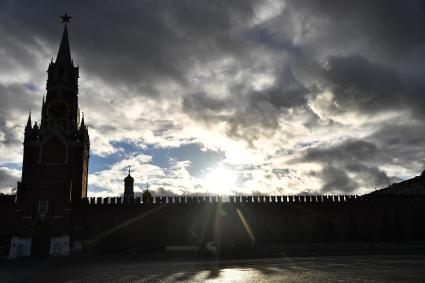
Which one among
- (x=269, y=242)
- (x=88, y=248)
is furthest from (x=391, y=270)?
(x=88, y=248)

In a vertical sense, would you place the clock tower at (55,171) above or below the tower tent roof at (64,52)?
below

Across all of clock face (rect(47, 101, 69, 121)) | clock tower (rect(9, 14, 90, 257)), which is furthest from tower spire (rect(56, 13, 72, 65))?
clock face (rect(47, 101, 69, 121))

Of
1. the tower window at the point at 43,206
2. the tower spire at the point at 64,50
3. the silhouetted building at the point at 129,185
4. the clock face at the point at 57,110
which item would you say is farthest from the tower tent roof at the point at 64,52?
the tower window at the point at 43,206

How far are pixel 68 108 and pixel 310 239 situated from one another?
26501 millimetres

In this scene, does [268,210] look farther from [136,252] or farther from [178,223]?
[136,252]

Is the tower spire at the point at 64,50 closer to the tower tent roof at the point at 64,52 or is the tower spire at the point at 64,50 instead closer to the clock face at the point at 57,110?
the tower tent roof at the point at 64,52

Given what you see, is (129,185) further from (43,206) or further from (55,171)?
(43,206)

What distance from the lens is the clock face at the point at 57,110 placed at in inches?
1596

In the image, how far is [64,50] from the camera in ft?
145

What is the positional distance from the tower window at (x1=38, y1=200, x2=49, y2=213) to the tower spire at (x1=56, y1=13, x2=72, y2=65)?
1669 centimetres

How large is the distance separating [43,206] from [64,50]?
19.1 meters

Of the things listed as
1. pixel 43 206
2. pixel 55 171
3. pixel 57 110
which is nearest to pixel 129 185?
pixel 55 171

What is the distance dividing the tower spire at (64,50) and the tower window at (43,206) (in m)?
16.7

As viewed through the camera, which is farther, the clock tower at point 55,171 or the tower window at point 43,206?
the tower window at point 43,206
